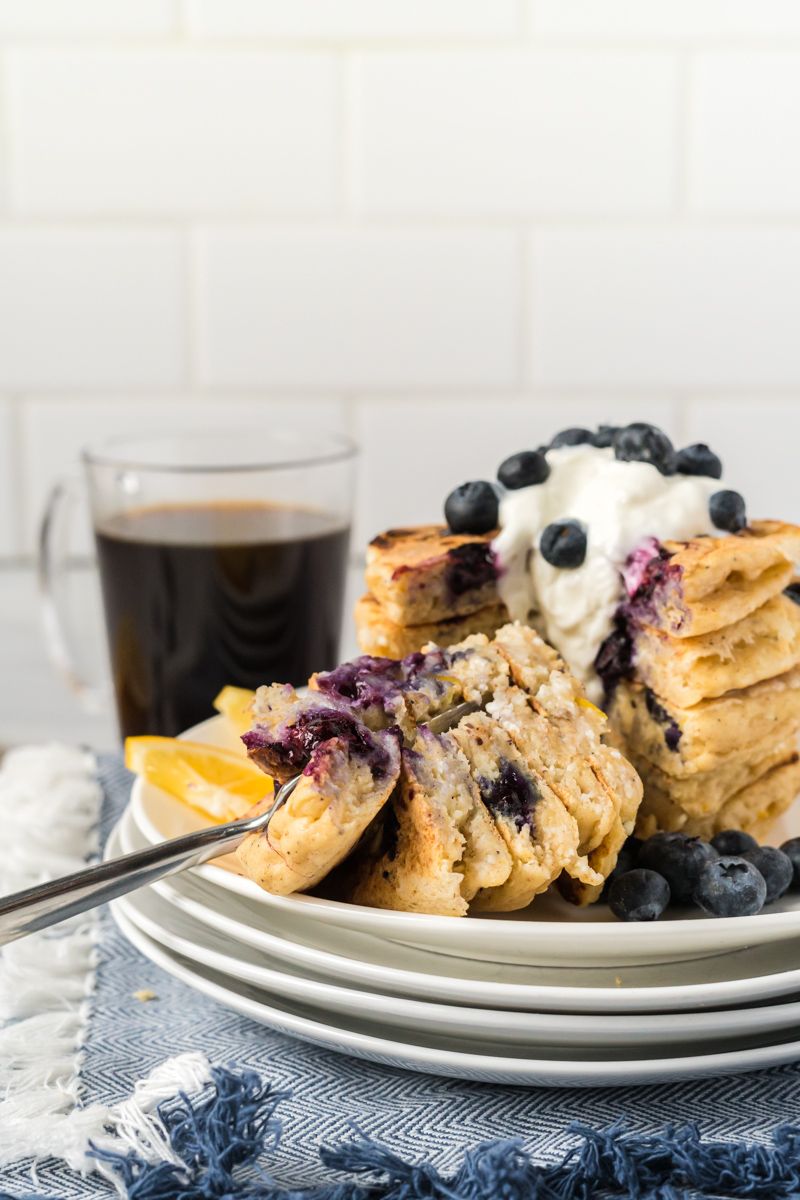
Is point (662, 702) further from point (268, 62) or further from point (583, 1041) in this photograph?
point (268, 62)

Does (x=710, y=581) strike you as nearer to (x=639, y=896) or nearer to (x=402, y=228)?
(x=639, y=896)

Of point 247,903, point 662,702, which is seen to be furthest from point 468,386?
point 247,903

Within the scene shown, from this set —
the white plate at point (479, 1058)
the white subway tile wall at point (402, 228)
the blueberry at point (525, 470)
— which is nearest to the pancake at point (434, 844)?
the white plate at point (479, 1058)

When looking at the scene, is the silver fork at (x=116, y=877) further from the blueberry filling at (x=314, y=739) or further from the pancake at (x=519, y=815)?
the pancake at (x=519, y=815)

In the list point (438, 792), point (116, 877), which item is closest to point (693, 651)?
point (438, 792)

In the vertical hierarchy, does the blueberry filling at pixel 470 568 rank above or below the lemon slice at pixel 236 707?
above

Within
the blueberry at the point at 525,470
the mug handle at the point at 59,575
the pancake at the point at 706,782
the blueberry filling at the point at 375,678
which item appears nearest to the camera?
the blueberry filling at the point at 375,678
